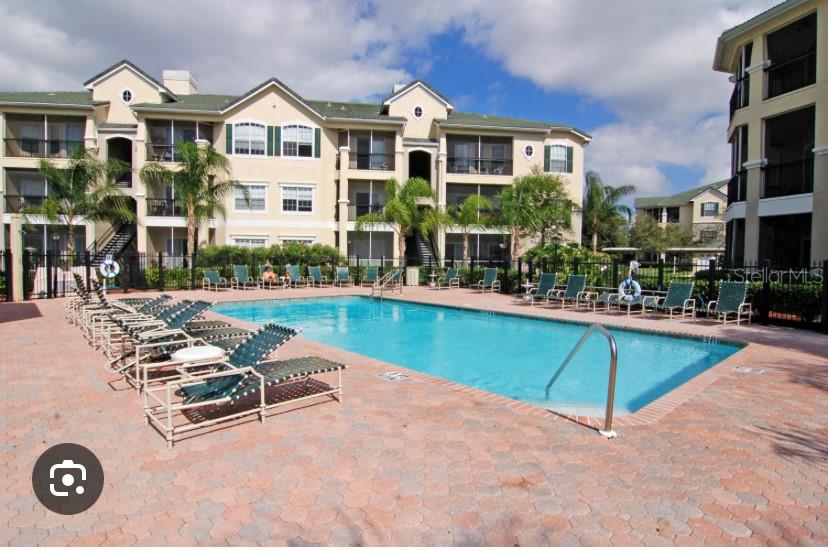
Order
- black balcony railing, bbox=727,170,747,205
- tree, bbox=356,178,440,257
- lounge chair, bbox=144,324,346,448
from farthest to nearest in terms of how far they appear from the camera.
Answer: tree, bbox=356,178,440,257 < black balcony railing, bbox=727,170,747,205 < lounge chair, bbox=144,324,346,448

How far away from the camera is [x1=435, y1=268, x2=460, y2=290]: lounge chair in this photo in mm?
24062

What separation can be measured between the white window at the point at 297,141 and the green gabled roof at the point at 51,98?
11.1 metres

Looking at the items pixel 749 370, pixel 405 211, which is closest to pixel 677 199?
pixel 405 211

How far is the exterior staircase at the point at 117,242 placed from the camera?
28.5m

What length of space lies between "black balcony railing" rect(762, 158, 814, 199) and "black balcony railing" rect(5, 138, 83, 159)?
3520 cm

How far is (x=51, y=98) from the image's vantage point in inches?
1164

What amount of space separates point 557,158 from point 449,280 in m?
14.7

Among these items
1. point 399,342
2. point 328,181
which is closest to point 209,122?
point 328,181

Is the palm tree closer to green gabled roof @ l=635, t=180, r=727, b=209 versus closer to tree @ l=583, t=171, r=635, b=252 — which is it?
tree @ l=583, t=171, r=635, b=252

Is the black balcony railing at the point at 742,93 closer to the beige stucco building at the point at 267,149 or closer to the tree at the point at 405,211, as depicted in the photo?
the beige stucco building at the point at 267,149

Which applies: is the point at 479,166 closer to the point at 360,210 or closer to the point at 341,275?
the point at 360,210

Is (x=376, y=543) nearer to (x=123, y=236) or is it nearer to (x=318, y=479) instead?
(x=318, y=479)

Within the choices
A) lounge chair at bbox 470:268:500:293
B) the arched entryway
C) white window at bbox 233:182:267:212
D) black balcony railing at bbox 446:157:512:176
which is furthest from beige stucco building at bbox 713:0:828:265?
white window at bbox 233:182:267:212

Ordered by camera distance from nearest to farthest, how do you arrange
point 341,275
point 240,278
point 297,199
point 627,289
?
point 627,289, point 240,278, point 341,275, point 297,199
